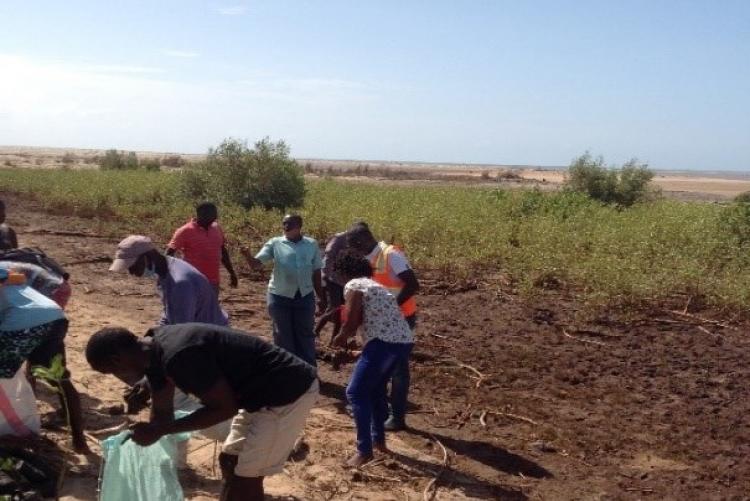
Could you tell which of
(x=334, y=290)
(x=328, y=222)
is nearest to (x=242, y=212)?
(x=328, y=222)

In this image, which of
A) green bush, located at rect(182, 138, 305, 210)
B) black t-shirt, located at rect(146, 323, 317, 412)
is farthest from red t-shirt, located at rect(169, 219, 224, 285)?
green bush, located at rect(182, 138, 305, 210)

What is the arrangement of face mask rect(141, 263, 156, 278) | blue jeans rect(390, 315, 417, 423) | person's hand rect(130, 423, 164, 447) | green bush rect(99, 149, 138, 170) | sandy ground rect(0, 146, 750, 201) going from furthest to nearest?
sandy ground rect(0, 146, 750, 201)
green bush rect(99, 149, 138, 170)
blue jeans rect(390, 315, 417, 423)
face mask rect(141, 263, 156, 278)
person's hand rect(130, 423, 164, 447)

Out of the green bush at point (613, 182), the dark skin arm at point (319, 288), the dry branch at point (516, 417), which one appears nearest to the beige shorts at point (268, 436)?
the dark skin arm at point (319, 288)

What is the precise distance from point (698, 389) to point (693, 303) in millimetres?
2985

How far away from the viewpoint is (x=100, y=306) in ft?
29.9

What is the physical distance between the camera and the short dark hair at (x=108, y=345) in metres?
2.83

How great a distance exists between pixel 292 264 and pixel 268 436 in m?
2.75

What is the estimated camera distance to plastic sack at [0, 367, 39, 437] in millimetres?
4090

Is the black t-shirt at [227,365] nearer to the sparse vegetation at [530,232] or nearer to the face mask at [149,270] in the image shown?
the face mask at [149,270]

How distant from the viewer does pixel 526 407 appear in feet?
20.3

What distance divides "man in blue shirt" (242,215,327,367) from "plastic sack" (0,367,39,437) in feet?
6.93

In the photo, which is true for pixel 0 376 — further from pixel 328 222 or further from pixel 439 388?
pixel 328 222

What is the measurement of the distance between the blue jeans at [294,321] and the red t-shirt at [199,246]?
0.70 meters

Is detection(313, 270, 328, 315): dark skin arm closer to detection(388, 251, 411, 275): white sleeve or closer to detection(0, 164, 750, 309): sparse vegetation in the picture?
detection(388, 251, 411, 275): white sleeve
